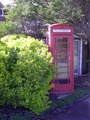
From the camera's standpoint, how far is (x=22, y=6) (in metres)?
10.3

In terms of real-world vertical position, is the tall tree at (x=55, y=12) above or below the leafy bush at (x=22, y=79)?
above

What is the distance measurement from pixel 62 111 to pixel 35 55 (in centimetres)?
174

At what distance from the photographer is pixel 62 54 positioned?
9.02 meters

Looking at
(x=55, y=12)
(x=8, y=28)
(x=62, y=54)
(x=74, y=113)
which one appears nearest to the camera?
(x=74, y=113)

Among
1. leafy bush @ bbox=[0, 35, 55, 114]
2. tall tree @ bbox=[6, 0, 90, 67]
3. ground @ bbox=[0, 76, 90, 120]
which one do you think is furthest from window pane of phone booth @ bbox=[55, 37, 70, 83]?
leafy bush @ bbox=[0, 35, 55, 114]

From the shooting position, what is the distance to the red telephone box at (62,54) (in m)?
8.70

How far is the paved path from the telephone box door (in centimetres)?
153

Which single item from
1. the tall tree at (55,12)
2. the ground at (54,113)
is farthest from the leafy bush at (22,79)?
the tall tree at (55,12)

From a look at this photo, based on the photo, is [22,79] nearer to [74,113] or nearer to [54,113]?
[54,113]

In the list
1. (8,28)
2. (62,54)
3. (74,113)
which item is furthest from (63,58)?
(8,28)

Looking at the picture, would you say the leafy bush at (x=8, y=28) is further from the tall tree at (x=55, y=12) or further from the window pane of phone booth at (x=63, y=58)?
the window pane of phone booth at (x=63, y=58)

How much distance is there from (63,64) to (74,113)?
250 cm

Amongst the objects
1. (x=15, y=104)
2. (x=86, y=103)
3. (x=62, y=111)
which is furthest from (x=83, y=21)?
(x=15, y=104)

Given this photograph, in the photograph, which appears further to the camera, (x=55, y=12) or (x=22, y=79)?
(x=55, y=12)
